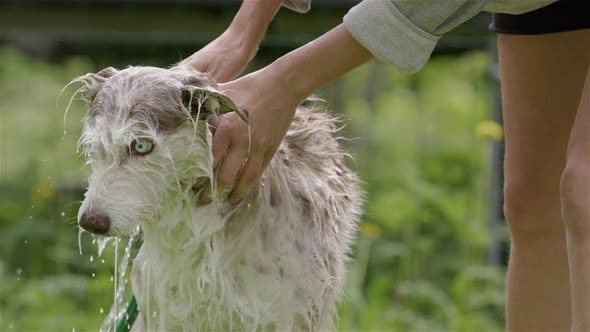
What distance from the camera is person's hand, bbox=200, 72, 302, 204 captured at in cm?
311

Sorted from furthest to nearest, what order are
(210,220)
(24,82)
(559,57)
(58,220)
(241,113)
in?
(24,82) → (58,220) → (559,57) → (210,220) → (241,113)

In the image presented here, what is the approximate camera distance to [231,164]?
10.4ft

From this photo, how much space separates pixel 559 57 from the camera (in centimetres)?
358

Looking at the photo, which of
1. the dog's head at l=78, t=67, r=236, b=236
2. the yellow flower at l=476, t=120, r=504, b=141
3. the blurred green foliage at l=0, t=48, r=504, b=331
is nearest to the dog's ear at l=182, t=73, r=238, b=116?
the dog's head at l=78, t=67, r=236, b=236

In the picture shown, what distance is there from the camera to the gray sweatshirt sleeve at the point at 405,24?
293cm

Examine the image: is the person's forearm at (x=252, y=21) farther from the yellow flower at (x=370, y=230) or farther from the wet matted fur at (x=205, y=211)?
the yellow flower at (x=370, y=230)

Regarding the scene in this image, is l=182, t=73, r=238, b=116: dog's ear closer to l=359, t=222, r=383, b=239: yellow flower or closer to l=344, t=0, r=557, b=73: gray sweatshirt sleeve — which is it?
l=344, t=0, r=557, b=73: gray sweatshirt sleeve

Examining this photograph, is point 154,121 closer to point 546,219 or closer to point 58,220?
point 546,219

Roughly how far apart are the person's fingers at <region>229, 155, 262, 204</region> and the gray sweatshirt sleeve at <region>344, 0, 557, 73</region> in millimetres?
481

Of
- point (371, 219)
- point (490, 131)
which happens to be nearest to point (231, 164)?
point (490, 131)

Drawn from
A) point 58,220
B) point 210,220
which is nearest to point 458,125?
point 58,220

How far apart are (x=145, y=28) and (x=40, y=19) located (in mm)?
644

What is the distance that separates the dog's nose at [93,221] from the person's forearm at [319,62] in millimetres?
625

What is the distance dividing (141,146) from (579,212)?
120 cm
